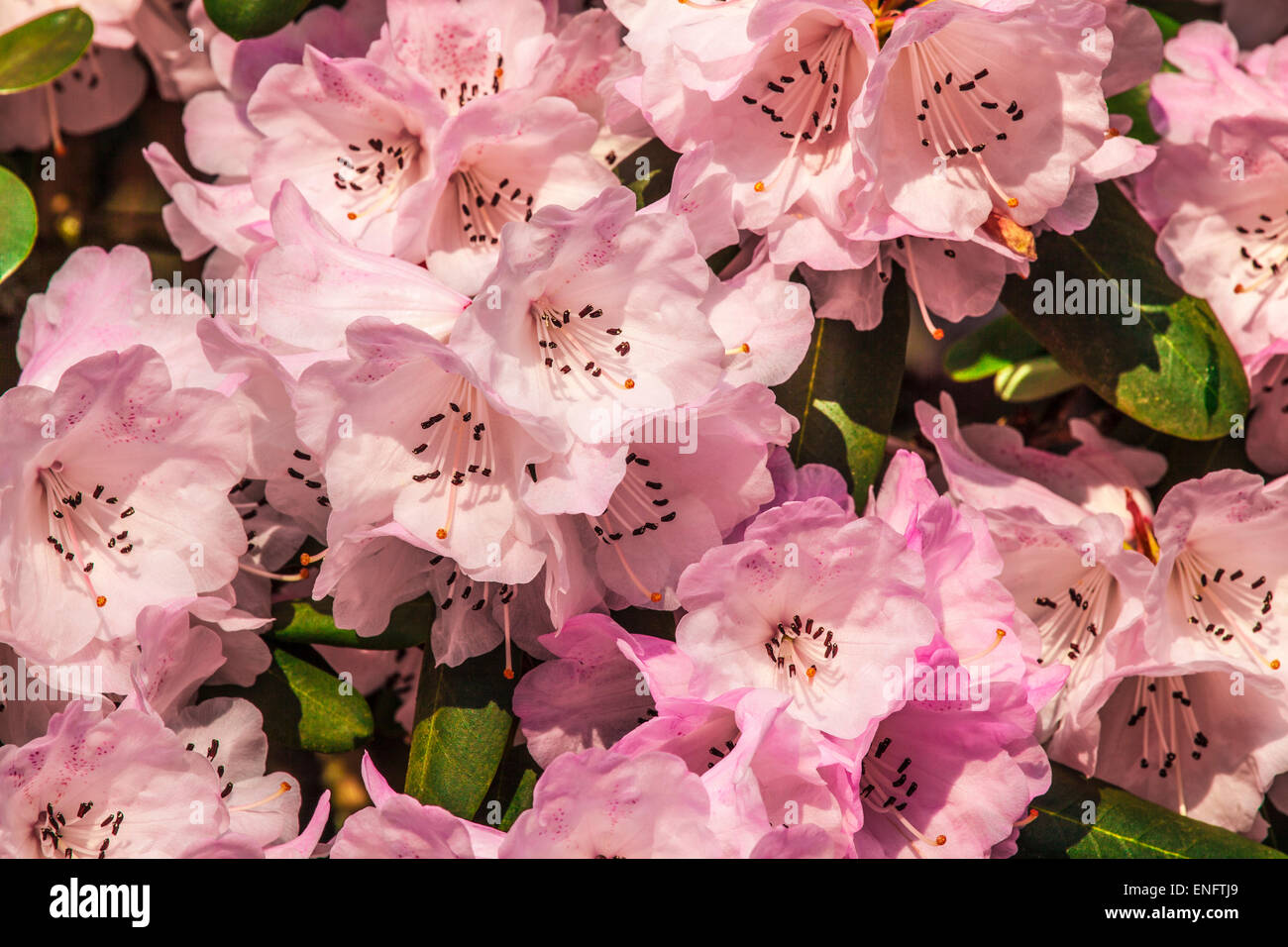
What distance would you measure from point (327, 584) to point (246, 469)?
0.50 ft

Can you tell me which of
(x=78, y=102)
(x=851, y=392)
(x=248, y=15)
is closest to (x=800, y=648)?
(x=851, y=392)

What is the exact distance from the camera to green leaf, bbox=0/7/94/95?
1.14 metres

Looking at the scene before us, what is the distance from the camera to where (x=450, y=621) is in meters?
1.06

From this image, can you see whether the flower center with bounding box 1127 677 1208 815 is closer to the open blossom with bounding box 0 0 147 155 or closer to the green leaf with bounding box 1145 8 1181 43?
the green leaf with bounding box 1145 8 1181 43

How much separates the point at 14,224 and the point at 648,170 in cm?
60

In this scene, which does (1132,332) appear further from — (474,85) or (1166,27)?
(474,85)

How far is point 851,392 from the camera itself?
1.18 meters

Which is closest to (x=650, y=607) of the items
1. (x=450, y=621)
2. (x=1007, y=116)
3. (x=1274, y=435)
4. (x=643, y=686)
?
(x=643, y=686)

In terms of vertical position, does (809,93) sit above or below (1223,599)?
above

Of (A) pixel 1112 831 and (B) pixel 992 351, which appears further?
(B) pixel 992 351

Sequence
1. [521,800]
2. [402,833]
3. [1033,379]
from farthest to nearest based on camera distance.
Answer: [1033,379] < [521,800] < [402,833]

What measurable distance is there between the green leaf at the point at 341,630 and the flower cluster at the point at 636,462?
39 millimetres

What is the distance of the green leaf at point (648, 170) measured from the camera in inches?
46.3

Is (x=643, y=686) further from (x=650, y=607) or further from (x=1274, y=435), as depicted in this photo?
(x=1274, y=435)
